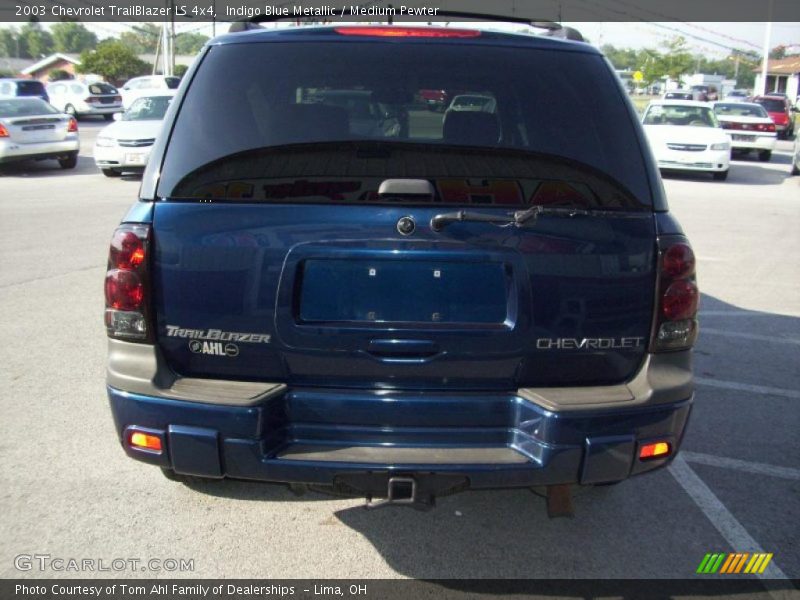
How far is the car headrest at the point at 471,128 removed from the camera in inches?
113

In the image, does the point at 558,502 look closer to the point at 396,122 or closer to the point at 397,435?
the point at 397,435

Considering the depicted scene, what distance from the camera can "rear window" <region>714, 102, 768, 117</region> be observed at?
2361cm

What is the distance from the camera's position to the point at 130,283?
9.09 ft

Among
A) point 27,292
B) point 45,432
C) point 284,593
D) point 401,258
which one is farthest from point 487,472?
point 27,292

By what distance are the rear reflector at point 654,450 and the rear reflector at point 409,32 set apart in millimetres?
1697

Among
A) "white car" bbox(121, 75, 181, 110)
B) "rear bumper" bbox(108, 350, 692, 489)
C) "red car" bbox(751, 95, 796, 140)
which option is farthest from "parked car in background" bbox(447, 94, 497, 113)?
"red car" bbox(751, 95, 796, 140)

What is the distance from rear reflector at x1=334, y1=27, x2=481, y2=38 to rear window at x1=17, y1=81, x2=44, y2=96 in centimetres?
3170

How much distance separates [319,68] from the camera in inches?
117

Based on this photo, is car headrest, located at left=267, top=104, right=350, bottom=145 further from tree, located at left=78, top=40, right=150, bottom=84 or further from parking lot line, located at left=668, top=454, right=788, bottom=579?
tree, located at left=78, top=40, right=150, bottom=84

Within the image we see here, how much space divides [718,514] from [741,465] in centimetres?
63

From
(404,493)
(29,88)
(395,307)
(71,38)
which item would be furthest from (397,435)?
(71,38)

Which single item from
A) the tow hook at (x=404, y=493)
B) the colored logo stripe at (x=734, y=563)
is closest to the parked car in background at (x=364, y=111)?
the tow hook at (x=404, y=493)

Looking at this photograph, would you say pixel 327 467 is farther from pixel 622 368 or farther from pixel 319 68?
pixel 319 68

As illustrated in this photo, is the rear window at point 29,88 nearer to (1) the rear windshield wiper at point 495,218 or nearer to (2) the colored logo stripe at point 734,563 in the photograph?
(1) the rear windshield wiper at point 495,218
